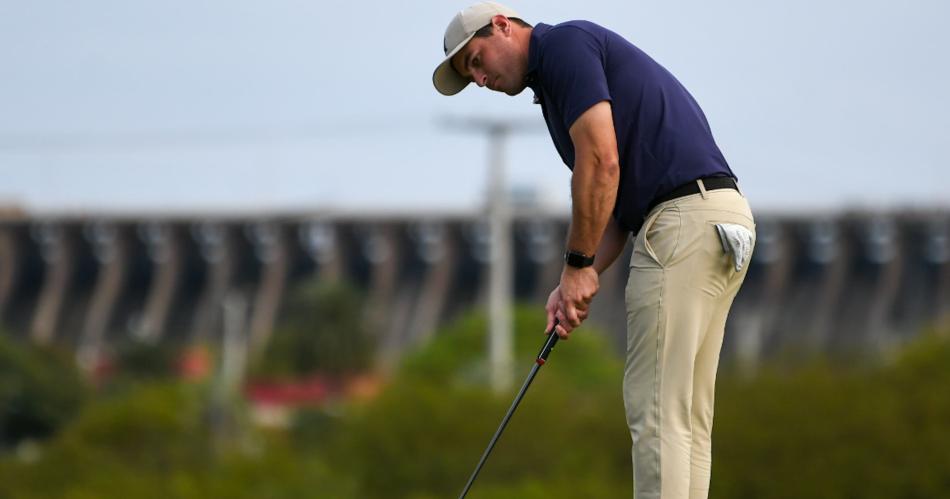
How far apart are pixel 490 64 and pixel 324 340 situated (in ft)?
310

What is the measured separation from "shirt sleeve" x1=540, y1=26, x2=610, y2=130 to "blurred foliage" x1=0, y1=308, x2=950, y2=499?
3874 cm

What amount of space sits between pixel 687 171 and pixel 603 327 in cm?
10479

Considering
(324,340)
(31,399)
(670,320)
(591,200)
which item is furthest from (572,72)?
(324,340)

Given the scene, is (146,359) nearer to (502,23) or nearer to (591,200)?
(502,23)

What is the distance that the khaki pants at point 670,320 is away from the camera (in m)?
5.57

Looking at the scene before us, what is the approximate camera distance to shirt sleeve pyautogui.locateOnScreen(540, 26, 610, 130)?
17.8ft

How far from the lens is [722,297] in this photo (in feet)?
18.8

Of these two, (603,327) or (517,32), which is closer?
(517,32)

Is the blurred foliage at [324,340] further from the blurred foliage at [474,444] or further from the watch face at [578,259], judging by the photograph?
the watch face at [578,259]

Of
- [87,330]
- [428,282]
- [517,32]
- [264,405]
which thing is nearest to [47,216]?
[87,330]

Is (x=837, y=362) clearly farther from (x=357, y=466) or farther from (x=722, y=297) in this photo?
(x=722, y=297)

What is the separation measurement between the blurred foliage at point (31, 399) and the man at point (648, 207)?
3085 inches

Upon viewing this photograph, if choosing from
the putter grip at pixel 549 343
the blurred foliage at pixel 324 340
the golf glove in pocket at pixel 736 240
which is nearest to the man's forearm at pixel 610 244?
the putter grip at pixel 549 343

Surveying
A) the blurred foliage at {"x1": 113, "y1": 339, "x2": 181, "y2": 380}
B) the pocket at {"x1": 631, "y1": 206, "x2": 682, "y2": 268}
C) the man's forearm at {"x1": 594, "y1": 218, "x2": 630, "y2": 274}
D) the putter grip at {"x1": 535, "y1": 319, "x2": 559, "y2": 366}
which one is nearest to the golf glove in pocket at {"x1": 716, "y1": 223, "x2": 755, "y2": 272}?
the pocket at {"x1": 631, "y1": 206, "x2": 682, "y2": 268}
